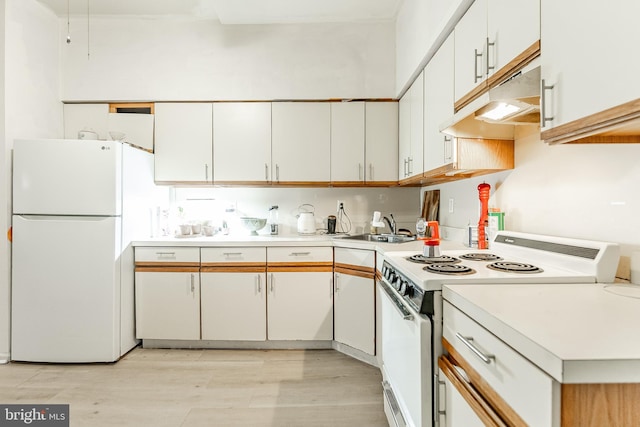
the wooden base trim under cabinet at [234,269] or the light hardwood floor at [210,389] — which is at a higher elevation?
the wooden base trim under cabinet at [234,269]

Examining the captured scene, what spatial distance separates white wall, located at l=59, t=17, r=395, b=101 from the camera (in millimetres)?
2949

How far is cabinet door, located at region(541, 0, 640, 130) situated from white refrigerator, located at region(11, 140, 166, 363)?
2.61 metres

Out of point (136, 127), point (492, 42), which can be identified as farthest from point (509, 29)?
point (136, 127)

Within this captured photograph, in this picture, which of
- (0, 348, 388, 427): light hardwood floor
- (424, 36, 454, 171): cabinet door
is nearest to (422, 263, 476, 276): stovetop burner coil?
(424, 36, 454, 171): cabinet door

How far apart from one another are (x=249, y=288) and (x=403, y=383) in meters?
1.58

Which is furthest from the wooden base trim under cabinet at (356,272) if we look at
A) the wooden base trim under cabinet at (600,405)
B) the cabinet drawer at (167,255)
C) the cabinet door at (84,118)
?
the cabinet door at (84,118)

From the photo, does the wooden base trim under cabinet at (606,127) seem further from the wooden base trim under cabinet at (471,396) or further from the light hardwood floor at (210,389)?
the light hardwood floor at (210,389)

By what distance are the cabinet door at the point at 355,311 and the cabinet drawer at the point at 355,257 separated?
0.32ft

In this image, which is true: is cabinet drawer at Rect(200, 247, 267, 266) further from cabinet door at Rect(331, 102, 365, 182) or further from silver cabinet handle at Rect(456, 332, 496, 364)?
silver cabinet handle at Rect(456, 332, 496, 364)

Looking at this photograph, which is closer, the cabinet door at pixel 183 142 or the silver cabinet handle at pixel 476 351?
the silver cabinet handle at pixel 476 351

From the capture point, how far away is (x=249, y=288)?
269 cm

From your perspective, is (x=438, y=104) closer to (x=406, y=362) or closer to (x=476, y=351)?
(x=406, y=362)

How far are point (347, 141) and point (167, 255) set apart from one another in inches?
69.8

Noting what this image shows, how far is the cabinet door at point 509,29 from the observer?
1175 mm
